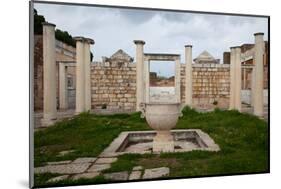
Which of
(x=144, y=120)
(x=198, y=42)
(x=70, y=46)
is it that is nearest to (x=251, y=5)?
(x=198, y=42)

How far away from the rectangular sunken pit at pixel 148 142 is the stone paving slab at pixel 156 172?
18cm

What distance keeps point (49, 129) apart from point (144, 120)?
2.79ft

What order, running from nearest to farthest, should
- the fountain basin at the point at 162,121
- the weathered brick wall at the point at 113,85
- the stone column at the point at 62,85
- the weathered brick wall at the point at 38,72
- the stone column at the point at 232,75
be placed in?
the weathered brick wall at the point at 38,72, the stone column at the point at 62,85, the weathered brick wall at the point at 113,85, the fountain basin at the point at 162,121, the stone column at the point at 232,75

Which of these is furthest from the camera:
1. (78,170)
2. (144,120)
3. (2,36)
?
(144,120)

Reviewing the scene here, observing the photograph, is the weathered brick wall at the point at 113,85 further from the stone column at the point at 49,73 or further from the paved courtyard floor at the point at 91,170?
the paved courtyard floor at the point at 91,170

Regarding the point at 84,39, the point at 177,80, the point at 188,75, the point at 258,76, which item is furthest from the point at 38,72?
→ the point at 258,76

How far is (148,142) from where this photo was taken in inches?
127

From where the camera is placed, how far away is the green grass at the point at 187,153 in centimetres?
303

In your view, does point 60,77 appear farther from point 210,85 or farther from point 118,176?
point 210,85

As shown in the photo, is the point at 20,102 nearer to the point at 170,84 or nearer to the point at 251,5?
the point at 170,84

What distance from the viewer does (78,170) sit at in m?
3.02

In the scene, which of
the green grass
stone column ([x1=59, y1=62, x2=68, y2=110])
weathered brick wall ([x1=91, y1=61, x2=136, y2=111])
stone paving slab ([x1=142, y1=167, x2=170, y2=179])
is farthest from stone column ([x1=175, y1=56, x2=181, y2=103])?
stone column ([x1=59, y1=62, x2=68, y2=110])

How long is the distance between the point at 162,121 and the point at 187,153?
38 centimetres

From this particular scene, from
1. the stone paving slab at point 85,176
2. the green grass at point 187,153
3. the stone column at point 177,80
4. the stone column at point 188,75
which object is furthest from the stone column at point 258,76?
the stone paving slab at point 85,176
